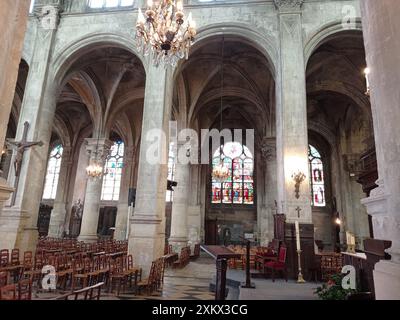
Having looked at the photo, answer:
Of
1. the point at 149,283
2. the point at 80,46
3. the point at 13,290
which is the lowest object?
the point at 149,283

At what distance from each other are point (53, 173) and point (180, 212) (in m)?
15.0

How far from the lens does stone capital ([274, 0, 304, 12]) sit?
9.81 metres

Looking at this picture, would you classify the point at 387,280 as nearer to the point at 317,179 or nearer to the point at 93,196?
the point at 93,196

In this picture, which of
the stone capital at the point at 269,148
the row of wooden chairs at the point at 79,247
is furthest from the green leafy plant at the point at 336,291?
the stone capital at the point at 269,148

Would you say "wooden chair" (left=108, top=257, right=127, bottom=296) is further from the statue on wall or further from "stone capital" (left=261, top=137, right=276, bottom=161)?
the statue on wall

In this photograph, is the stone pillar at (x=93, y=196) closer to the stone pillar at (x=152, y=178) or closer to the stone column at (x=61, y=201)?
the stone pillar at (x=152, y=178)

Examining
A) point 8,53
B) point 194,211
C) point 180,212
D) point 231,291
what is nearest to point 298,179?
point 231,291

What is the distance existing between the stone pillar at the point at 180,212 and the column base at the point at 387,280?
40.9 feet

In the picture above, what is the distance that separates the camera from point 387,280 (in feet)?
6.93

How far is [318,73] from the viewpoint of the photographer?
14.2 meters

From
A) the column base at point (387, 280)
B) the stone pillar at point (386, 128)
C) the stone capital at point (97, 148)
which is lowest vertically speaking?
the column base at point (387, 280)

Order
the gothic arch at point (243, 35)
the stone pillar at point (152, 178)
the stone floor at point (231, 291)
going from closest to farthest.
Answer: the stone floor at point (231, 291)
the stone pillar at point (152, 178)
the gothic arch at point (243, 35)

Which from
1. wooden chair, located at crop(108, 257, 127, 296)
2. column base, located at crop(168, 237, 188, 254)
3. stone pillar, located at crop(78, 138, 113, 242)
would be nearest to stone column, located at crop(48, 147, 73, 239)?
stone pillar, located at crop(78, 138, 113, 242)

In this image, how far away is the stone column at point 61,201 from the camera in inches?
804
